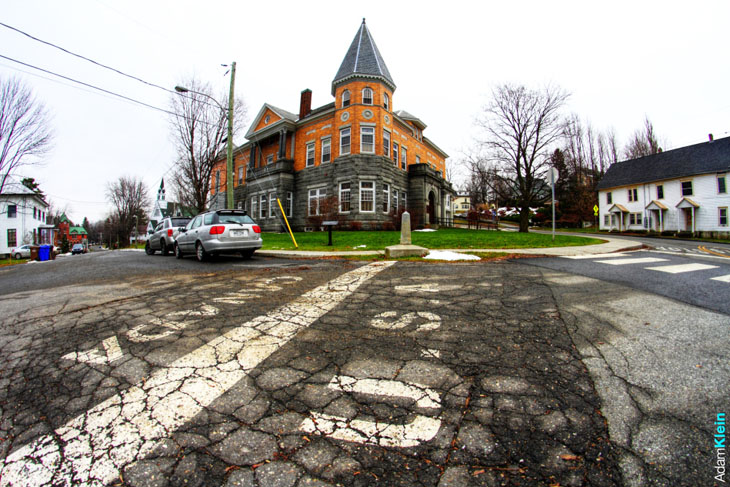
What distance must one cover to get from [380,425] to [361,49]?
2632 cm

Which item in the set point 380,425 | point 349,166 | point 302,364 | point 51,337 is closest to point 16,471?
point 302,364

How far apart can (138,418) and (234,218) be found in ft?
28.7

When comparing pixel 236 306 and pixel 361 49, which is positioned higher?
pixel 361 49

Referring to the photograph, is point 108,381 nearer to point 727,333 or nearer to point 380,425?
point 380,425

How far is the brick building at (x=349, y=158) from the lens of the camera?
21656mm

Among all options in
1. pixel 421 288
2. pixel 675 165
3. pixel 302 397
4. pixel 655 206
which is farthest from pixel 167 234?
pixel 675 165

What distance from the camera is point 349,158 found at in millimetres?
21734

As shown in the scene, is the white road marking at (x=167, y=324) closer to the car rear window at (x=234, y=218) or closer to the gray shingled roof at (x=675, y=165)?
the car rear window at (x=234, y=218)

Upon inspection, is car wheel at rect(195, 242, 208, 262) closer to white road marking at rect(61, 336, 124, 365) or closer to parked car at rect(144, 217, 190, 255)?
parked car at rect(144, 217, 190, 255)

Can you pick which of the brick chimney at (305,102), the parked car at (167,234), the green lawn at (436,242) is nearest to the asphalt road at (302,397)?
the green lawn at (436,242)

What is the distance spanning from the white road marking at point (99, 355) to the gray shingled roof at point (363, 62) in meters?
22.9

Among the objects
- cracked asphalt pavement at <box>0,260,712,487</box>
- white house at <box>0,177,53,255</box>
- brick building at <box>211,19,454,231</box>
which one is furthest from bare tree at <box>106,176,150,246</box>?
cracked asphalt pavement at <box>0,260,712,487</box>

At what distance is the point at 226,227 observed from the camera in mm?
9469

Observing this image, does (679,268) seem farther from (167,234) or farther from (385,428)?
(167,234)
